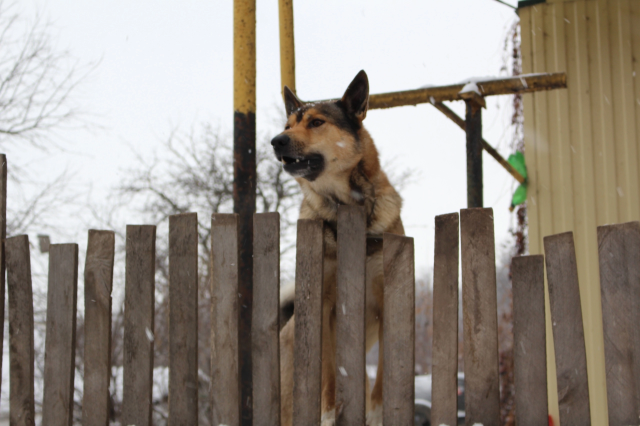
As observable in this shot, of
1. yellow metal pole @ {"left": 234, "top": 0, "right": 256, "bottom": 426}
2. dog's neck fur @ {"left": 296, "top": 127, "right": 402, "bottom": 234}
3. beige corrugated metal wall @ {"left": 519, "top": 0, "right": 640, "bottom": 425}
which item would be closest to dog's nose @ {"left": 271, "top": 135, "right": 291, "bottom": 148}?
dog's neck fur @ {"left": 296, "top": 127, "right": 402, "bottom": 234}

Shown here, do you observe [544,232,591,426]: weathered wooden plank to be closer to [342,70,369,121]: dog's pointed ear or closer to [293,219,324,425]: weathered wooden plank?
[293,219,324,425]: weathered wooden plank

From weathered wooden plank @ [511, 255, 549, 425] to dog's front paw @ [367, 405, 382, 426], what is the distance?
1.07 m

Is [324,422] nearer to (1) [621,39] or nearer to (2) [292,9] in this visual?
(2) [292,9]

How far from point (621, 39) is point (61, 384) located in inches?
241

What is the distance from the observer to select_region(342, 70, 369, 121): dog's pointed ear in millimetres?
3379

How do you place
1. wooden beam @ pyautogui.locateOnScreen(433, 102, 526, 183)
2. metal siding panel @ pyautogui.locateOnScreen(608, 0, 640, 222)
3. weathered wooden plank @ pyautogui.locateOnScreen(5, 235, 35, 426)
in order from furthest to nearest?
metal siding panel @ pyautogui.locateOnScreen(608, 0, 640, 222)
wooden beam @ pyautogui.locateOnScreen(433, 102, 526, 183)
weathered wooden plank @ pyautogui.locateOnScreen(5, 235, 35, 426)

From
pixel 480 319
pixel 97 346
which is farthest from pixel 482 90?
pixel 97 346

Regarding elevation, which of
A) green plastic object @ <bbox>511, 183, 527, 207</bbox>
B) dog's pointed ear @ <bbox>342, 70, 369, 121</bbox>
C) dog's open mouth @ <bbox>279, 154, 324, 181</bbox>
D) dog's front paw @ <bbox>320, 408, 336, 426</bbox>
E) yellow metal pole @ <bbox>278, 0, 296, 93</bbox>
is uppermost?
yellow metal pole @ <bbox>278, 0, 296, 93</bbox>

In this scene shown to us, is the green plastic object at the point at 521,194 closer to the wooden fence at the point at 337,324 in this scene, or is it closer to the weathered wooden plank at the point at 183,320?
the wooden fence at the point at 337,324

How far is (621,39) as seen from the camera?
5773mm

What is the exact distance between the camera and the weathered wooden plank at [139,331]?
8.80 ft

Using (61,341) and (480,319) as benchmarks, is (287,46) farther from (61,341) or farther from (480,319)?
(480,319)

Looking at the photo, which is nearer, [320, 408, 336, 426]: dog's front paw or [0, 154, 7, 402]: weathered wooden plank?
[320, 408, 336, 426]: dog's front paw

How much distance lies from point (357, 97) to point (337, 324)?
1578 millimetres
